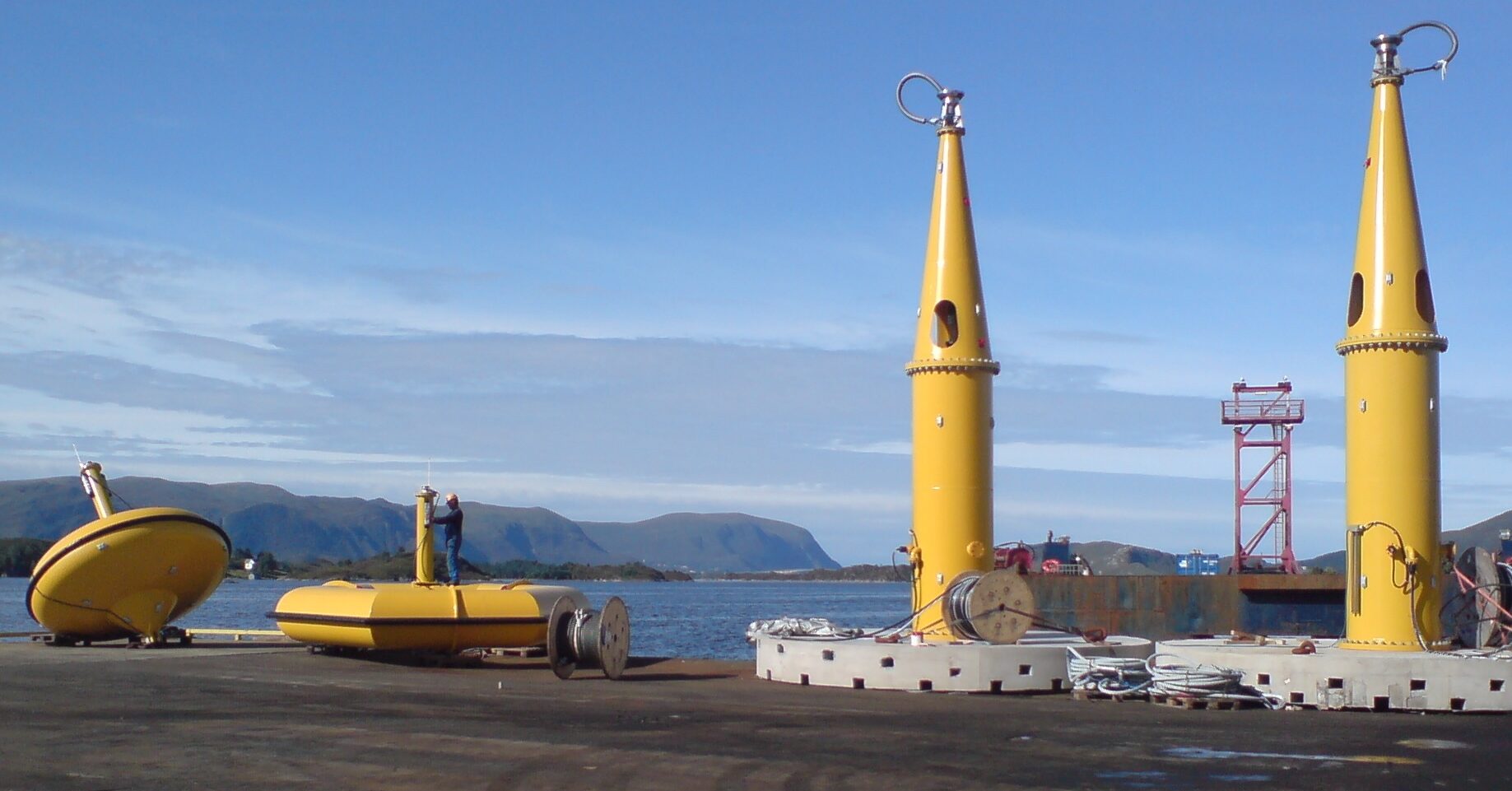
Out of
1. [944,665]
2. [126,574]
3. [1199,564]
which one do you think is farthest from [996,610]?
[1199,564]

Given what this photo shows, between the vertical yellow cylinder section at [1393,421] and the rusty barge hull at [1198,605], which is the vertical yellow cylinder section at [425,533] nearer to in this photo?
the vertical yellow cylinder section at [1393,421]

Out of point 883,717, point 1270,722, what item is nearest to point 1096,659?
point 1270,722

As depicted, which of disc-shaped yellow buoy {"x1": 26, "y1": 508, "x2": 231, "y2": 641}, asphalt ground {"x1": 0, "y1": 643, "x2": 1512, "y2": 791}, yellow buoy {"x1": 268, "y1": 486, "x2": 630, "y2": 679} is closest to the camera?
asphalt ground {"x1": 0, "y1": 643, "x2": 1512, "y2": 791}

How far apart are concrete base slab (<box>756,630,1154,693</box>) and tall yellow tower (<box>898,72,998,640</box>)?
1.91m

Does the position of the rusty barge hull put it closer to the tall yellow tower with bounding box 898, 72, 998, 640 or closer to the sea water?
the sea water

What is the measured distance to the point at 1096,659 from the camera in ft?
66.5

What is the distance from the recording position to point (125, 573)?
2592 cm

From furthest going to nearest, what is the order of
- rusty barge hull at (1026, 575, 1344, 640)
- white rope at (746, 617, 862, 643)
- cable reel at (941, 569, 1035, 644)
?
rusty barge hull at (1026, 575, 1344, 640), white rope at (746, 617, 862, 643), cable reel at (941, 569, 1035, 644)

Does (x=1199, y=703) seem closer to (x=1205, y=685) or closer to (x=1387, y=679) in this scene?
(x=1205, y=685)

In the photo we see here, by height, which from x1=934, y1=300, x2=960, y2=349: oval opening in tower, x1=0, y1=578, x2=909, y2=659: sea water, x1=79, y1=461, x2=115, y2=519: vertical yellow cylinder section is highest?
x1=934, y1=300, x2=960, y2=349: oval opening in tower

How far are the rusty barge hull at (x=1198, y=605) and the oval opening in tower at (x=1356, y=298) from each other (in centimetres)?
2373

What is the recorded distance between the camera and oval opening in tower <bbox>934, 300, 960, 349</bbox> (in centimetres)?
2347

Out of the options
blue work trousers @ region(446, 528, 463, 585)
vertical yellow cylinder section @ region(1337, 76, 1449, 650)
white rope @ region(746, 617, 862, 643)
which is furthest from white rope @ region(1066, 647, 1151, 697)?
blue work trousers @ region(446, 528, 463, 585)

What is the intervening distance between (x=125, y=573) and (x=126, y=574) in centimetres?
2
